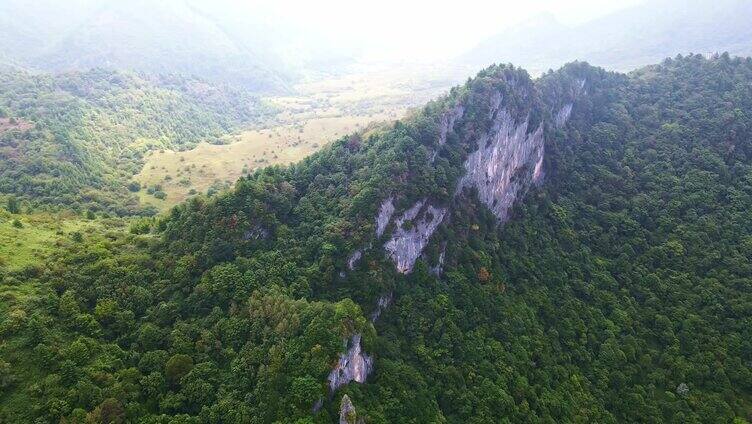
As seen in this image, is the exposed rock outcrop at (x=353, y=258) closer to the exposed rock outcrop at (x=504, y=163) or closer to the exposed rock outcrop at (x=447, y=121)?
the exposed rock outcrop at (x=447, y=121)

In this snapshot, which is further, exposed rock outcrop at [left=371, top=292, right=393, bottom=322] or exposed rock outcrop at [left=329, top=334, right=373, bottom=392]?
exposed rock outcrop at [left=371, top=292, right=393, bottom=322]

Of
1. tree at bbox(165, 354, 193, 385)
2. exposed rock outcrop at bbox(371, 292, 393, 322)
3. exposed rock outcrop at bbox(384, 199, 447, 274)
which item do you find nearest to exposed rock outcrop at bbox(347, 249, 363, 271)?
exposed rock outcrop at bbox(384, 199, 447, 274)

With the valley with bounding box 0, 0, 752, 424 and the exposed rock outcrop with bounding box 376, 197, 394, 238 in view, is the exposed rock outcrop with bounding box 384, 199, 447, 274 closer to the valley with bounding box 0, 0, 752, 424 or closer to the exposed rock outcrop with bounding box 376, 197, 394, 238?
the valley with bounding box 0, 0, 752, 424

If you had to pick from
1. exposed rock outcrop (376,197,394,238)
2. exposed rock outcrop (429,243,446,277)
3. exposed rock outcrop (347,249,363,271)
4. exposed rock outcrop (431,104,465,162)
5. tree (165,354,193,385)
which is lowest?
exposed rock outcrop (429,243,446,277)

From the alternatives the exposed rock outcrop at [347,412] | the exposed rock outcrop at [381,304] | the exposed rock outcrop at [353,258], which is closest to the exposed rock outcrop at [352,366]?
the exposed rock outcrop at [347,412]

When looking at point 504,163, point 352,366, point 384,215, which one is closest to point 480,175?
point 504,163

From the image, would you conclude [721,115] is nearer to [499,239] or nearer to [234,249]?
[499,239]

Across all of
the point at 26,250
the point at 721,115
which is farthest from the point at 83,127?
the point at 721,115
